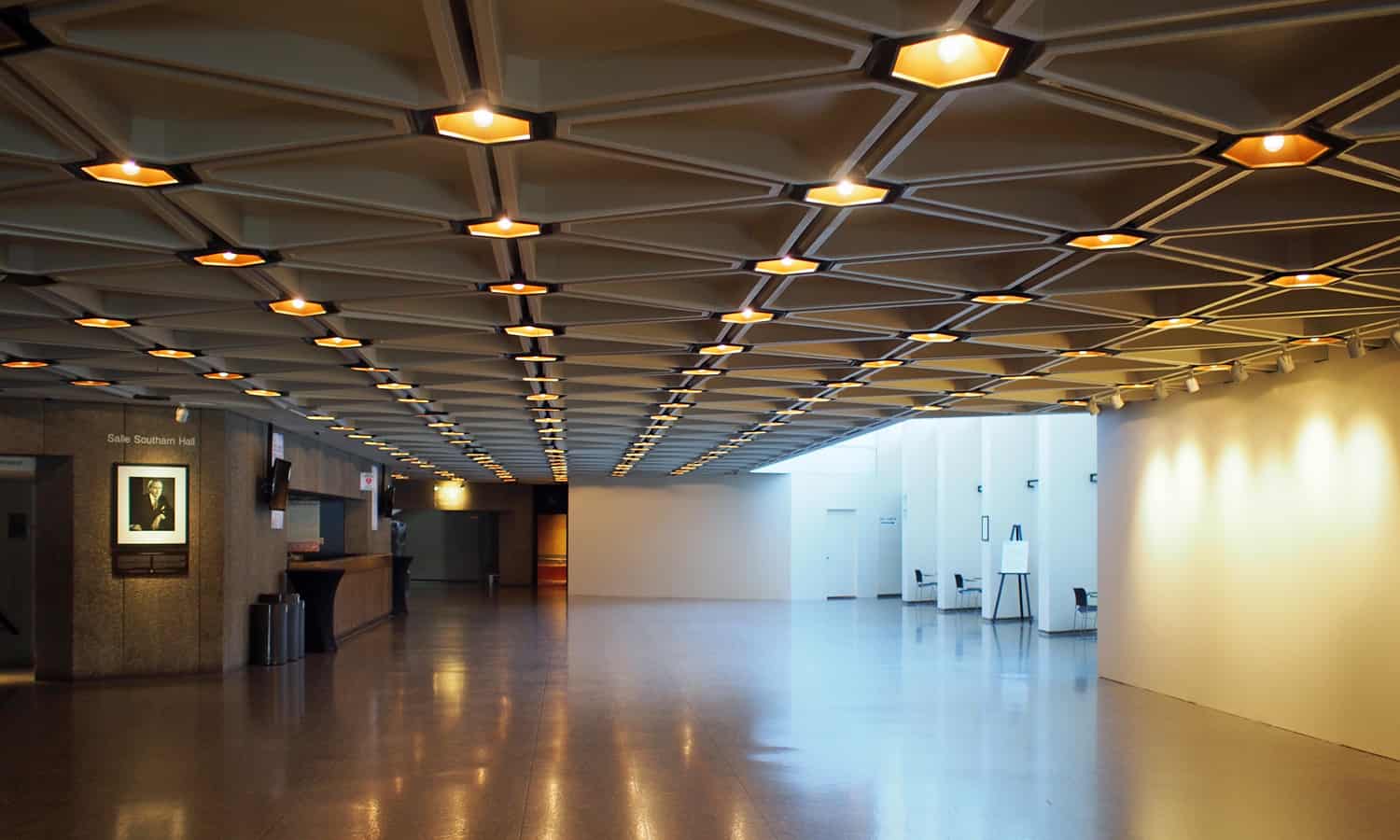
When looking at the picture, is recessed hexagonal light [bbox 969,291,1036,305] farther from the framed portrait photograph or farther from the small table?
the small table

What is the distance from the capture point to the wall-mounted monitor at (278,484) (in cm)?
1600

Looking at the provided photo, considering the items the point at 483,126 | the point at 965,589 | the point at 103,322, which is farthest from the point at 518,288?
the point at 965,589

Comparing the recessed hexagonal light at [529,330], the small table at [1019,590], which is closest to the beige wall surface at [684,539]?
the small table at [1019,590]

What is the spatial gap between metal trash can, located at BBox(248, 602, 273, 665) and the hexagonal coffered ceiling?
17.4 feet

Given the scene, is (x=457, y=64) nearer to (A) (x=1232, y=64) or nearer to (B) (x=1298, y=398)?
(A) (x=1232, y=64)

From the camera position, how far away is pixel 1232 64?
4059 millimetres

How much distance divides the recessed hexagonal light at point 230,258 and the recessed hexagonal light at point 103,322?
2181 mm

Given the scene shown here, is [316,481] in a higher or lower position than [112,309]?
lower

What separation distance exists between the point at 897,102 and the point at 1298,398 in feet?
27.3

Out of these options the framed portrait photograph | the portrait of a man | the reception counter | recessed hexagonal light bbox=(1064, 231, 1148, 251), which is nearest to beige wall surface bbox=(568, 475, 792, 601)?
the reception counter

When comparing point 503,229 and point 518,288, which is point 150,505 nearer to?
point 518,288

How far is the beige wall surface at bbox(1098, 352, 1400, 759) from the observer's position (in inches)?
386

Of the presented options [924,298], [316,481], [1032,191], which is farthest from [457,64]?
[316,481]

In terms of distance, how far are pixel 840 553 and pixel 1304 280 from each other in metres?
25.4
